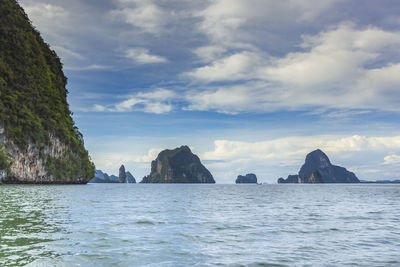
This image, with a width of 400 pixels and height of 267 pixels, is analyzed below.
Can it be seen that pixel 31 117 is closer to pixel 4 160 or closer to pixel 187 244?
pixel 4 160

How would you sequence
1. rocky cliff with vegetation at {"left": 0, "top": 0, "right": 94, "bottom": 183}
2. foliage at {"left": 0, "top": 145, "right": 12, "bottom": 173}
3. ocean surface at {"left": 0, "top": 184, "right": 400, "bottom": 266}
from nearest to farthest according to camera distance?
ocean surface at {"left": 0, "top": 184, "right": 400, "bottom": 266} < foliage at {"left": 0, "top": 145, "right": 12, "bottom": 173} < rocky cliff with vegetation at {"left": 0, "top": 0, "right": 94, "bottom": 183}

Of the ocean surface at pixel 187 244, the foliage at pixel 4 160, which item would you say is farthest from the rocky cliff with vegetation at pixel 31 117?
the ocean surface at pixel 187 244

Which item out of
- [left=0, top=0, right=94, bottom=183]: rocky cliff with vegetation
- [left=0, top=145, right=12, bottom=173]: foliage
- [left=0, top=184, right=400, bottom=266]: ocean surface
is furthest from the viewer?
[left=0, top=0, right=94, bottom=183]: rocky cliff with vegetation

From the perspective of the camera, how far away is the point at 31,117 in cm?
9725

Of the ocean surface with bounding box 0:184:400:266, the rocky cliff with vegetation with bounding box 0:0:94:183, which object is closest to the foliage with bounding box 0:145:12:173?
the rocky cliff with vegetation with bounding box 0:0:94:183

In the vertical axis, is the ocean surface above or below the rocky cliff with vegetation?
below

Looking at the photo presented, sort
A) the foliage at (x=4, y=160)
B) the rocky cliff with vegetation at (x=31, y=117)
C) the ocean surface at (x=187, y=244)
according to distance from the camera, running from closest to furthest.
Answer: the ocean surface at (x=187, y=244)
the foliage at (x=4, y=160)
the rocky cliff with vegetation at (x=31, y=117)

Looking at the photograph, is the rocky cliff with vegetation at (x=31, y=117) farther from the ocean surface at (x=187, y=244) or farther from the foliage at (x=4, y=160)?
the ocean surface at (x=187, y=244)

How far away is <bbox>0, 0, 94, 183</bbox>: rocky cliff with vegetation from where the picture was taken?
87.2 metres

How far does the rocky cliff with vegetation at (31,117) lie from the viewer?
87188 mm

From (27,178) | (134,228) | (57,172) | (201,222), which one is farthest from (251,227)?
(57,172)

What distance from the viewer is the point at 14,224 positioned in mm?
16438

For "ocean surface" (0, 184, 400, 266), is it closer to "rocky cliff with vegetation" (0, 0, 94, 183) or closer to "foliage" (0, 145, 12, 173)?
"foliage" (0, 145, 12, 173)

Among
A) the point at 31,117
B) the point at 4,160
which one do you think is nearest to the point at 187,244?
the point at 4,160
